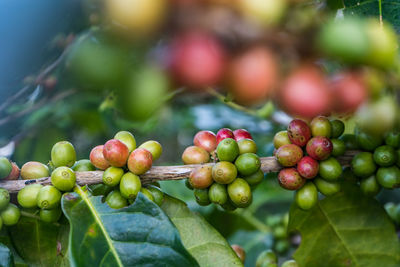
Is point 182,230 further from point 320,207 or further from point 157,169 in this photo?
point 320,207

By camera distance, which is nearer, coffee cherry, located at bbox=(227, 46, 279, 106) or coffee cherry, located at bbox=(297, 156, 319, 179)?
coffee cherry, located at bbox=(227, 46, 279, 106)

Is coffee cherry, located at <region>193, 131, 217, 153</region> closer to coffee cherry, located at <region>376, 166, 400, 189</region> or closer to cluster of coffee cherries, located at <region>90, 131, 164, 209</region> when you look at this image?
cluster of coffee cherries, located at <region>90, 131, 164, 209</region>

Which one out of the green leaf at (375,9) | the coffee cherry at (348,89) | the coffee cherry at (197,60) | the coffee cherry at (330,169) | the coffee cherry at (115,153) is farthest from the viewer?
the coffee cherry at (330,169)

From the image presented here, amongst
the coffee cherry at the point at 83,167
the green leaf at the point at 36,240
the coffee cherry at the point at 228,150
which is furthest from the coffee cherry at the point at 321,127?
the green leaf at the point at 36,240

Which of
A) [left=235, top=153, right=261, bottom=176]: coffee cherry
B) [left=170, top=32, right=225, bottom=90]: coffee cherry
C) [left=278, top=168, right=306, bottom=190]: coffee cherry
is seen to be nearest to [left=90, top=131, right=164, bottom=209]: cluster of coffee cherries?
[left=235, top=153, right=261, bottom=176]: coffee cherry

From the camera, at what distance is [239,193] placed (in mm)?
988

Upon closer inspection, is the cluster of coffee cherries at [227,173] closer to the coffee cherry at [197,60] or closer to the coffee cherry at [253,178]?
the coffee cherry at [253,178]

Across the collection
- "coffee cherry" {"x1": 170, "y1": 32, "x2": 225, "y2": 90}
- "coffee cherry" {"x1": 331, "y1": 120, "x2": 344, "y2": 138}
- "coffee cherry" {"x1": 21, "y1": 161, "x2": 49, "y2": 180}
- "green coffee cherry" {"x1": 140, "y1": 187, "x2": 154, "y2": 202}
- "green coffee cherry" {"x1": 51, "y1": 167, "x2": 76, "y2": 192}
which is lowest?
"green coffee cherry" {"x1": 140, "y1": 187, "x2": 154, "y2": 202}

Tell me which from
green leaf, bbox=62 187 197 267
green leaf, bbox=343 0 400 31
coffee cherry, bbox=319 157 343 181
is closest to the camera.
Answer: green leaf, bbox=343 0 400 31

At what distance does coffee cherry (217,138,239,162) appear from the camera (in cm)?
101

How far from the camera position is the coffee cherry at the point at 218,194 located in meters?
1.02

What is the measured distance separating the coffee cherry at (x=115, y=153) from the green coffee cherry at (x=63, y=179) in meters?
0.09

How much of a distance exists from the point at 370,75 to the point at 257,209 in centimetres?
189

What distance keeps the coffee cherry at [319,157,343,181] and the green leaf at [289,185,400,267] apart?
0.79 feet
